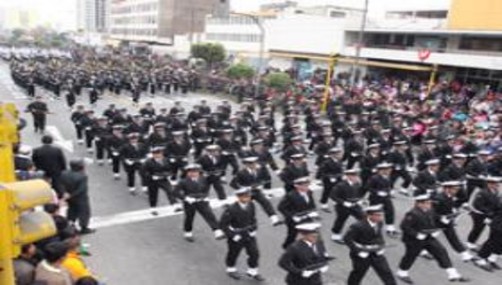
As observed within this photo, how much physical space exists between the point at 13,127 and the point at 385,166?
26.9 ft

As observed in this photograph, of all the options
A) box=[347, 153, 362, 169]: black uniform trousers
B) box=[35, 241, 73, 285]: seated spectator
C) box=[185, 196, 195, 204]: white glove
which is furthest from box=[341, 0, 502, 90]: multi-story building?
box=[35, 241, 73, 285]: seated spectator

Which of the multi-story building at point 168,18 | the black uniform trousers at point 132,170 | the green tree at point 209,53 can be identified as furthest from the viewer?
the multi-story building at point 168,18

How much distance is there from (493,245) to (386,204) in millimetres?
2125

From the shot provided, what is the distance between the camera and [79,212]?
9.73 metres

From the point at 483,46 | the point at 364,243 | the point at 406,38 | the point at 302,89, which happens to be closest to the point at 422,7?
the point at 406,38

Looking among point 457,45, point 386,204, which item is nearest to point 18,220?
point 386,204

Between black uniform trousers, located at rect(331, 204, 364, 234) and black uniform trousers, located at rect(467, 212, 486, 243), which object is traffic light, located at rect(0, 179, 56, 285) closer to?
black uniform trousers, located at rect(331, 204, 364, 234)

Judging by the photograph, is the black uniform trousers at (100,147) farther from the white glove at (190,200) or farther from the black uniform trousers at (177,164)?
the white glove at (190,200)

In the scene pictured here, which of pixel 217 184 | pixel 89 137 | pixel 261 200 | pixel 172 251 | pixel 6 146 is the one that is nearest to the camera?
pixel 6 146

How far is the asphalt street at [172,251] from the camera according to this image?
8617 mm

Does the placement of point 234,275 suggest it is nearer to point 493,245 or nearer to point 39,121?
point 493,245

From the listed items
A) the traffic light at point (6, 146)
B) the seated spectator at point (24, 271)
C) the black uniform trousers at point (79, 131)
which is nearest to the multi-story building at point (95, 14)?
the black uniform trousers at point (79, 131)

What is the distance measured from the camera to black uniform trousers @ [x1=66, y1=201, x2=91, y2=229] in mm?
9633

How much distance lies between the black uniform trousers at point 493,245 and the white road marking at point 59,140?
492 inches
